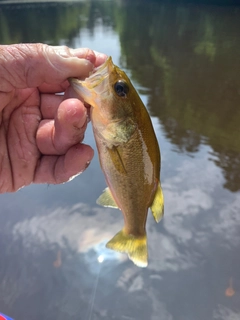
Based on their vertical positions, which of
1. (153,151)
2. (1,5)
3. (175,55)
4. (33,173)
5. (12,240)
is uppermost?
(153,151)

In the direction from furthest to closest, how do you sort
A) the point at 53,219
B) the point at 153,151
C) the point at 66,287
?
the point at 53,219
the point at 66,287
the point at 153,151

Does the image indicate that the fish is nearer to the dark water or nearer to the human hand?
the human hand

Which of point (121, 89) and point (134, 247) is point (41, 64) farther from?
point (134, 247)

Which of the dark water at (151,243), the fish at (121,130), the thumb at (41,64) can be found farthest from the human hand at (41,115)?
the dark water at (151,243)

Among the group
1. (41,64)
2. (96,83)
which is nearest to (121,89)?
(96,83)

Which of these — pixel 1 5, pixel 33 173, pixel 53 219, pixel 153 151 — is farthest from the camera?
pixel 1 5

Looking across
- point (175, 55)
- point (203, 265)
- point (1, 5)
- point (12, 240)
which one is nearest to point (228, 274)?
point (203, 265)

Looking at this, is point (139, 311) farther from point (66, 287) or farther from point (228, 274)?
point (228, 274)
